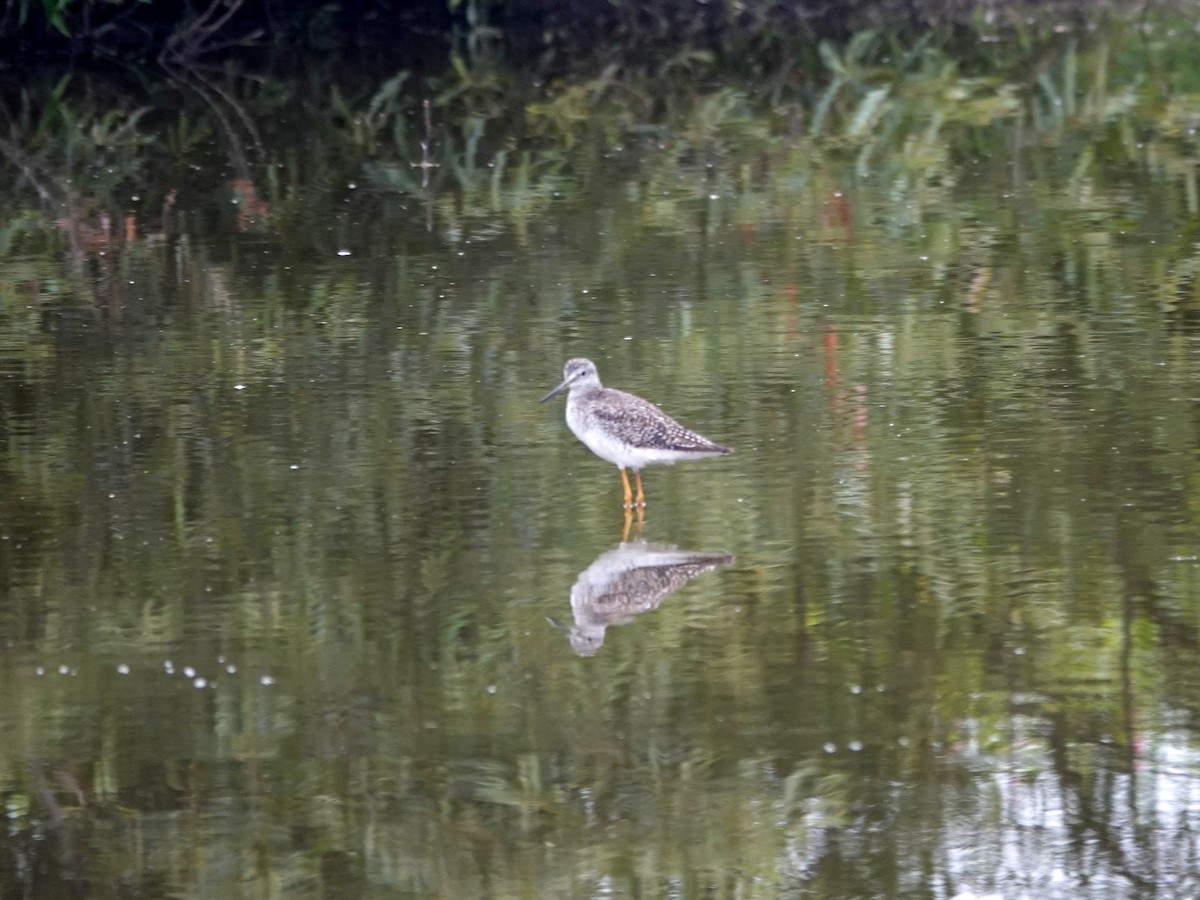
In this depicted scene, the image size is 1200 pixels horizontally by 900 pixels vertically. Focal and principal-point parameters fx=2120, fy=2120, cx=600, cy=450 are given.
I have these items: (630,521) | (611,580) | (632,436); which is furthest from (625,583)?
(632,436)

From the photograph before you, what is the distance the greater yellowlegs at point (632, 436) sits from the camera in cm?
866

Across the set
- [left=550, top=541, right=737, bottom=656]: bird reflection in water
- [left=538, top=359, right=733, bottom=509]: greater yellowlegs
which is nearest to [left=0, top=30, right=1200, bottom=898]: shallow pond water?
[left=550, top=541, right=737, bottom=656]: bird reflection in water

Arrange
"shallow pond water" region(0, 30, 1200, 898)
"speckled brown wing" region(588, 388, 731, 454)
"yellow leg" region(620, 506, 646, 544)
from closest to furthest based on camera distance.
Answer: "shallow pond water" region(0, 30, 1200, 898) < "yellow leg" region(620, 506, 646, 544) < "speckled brown wing" region(588, 388, 731, 454)

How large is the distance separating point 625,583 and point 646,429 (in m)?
1.05

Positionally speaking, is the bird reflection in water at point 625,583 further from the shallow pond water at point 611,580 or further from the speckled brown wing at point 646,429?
the speckled brown wing at point 646,429

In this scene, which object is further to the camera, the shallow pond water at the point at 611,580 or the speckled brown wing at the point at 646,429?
the speckled brown wing at the point at 646,429

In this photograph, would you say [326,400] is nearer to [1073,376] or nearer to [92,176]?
[1073,376]

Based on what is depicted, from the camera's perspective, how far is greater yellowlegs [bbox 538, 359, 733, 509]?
8.66 meters

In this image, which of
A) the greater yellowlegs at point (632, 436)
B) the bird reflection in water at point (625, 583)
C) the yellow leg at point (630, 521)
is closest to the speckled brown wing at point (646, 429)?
the greater yellowlegs at point (632, 436)

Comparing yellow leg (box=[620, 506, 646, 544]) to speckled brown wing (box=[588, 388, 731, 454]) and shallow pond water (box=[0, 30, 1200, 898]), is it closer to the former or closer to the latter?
shallow pond water (box=[0, 30, 1200, 898])

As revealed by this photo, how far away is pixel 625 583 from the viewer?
7805 millimetres

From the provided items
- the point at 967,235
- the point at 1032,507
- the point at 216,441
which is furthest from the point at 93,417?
the point at 967,235

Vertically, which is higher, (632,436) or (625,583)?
(632,436)

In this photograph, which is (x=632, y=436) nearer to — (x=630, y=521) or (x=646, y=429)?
(x=646, y=429)
